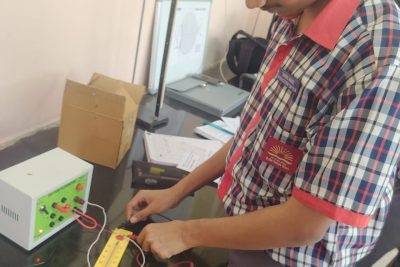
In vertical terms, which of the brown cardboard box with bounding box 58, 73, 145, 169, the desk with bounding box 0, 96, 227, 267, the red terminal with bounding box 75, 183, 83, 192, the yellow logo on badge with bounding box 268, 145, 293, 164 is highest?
the yellow logo on badge with bounding box 268, 145, 293, 164

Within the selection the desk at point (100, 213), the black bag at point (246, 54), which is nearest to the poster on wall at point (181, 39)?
the black bag at point (246, 54)

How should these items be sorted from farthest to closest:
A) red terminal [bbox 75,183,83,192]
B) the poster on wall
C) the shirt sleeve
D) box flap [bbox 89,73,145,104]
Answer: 1. the poster on wall
2. box flap [bbox 89,73,145,104]
3. red terminal [bbox 75,183,83,192]
4. the shirt sleeve

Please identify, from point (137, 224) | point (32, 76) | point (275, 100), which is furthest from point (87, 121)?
point (275, 100)

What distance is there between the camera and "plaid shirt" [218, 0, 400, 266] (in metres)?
0.57

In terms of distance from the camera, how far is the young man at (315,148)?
57 cm

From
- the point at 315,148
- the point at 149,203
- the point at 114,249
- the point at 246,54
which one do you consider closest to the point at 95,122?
the point at 149,203

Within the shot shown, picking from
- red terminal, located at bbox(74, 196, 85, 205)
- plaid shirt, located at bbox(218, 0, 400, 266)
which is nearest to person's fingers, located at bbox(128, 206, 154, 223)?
red terminal, located at bbox(74, 196, 85, 205)

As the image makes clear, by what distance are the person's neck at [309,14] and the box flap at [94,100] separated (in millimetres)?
555

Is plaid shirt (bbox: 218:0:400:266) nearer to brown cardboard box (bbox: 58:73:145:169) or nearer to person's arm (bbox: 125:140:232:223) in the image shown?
person's arm (bbox: 125:140:232:223)

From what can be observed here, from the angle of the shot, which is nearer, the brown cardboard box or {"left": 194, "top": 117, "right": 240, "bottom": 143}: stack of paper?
the brown cardboard box

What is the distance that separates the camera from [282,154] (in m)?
0.72

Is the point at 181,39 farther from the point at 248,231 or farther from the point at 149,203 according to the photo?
the point at 248,231

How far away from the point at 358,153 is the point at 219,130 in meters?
1.05

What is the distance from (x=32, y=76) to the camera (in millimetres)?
1186
